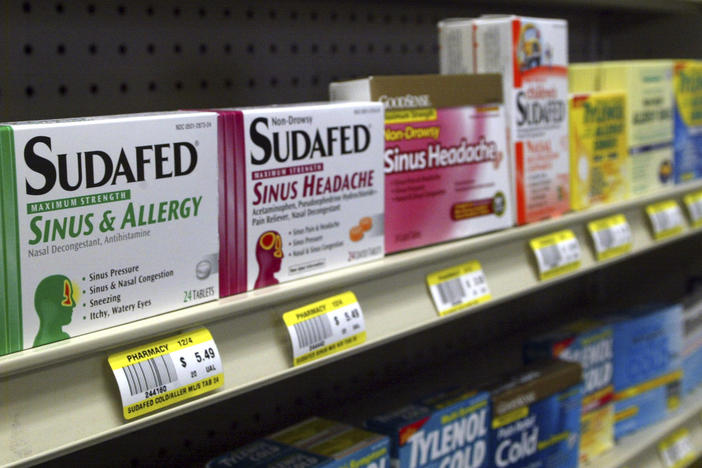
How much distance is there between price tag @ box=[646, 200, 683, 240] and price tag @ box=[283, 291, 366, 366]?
852 mm

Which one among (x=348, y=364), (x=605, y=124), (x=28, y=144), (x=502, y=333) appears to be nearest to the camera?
(x=28, y=144)

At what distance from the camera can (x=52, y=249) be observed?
2.44 feet

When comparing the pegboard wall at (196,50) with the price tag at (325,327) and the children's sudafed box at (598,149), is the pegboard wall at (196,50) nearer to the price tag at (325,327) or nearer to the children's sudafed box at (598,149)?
the children's sudafed box at (598,149)

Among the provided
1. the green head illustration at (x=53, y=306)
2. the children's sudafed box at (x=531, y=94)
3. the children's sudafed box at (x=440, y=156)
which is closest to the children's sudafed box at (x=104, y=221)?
the green head illustration at (x=53, y=306)

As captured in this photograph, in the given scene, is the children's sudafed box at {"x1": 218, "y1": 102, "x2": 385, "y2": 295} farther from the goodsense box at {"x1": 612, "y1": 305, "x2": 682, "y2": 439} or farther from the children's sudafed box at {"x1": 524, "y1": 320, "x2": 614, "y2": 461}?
the goodsense box at {"x1": 612, "y1": 305, "x2": 682, "y2": 439}

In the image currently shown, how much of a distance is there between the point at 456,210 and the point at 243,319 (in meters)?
0.43

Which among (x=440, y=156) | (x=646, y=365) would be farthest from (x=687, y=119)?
(x=440, y=156)

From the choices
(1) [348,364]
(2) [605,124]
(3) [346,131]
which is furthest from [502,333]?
(3) [346,131]

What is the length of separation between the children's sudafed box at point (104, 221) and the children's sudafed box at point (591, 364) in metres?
0.96

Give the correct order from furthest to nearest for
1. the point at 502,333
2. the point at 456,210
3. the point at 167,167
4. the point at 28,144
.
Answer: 1. the point at 502,333
2. the point at 456,210
3. the point at 167,167
4. the point at 28,144

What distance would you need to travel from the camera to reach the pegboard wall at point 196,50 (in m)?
1.10

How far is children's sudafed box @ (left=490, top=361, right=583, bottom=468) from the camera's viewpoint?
138 cm

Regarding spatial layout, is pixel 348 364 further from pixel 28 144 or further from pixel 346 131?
pixel 28 144

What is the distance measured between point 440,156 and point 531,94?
0.24 meters
